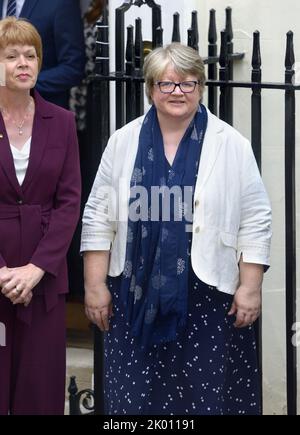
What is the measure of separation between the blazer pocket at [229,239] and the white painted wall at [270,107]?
3.70 ft

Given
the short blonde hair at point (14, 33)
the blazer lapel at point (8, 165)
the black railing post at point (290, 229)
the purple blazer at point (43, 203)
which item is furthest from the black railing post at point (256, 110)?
the blazer lapel at point (8, 165)

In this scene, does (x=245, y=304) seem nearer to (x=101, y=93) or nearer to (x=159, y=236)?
(x=159, y=236)

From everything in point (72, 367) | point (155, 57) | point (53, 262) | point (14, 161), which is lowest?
point (72, 367)

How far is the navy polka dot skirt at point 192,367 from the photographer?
4.68m

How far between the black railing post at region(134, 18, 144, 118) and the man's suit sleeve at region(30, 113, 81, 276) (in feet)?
1.23

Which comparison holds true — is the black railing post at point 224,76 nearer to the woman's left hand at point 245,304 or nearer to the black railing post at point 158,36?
the black railing post at point 158,36

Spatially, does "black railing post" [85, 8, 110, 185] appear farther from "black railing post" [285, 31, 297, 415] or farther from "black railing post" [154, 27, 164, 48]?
"black railing post" [285, 31, 297, 415]

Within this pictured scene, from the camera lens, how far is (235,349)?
4809mm

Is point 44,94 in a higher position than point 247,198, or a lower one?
higher

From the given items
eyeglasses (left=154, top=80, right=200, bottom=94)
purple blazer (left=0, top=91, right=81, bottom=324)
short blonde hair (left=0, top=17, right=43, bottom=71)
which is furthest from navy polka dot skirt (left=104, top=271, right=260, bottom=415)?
short blonde hair (left=0, top=17, right=43, bottom=71)

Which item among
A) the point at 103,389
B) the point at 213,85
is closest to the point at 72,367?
the point at 103,389

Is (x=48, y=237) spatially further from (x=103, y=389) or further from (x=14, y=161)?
(x=103, y=389)

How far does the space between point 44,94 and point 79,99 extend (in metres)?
0.50

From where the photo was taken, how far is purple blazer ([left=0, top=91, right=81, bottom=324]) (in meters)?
4.70
